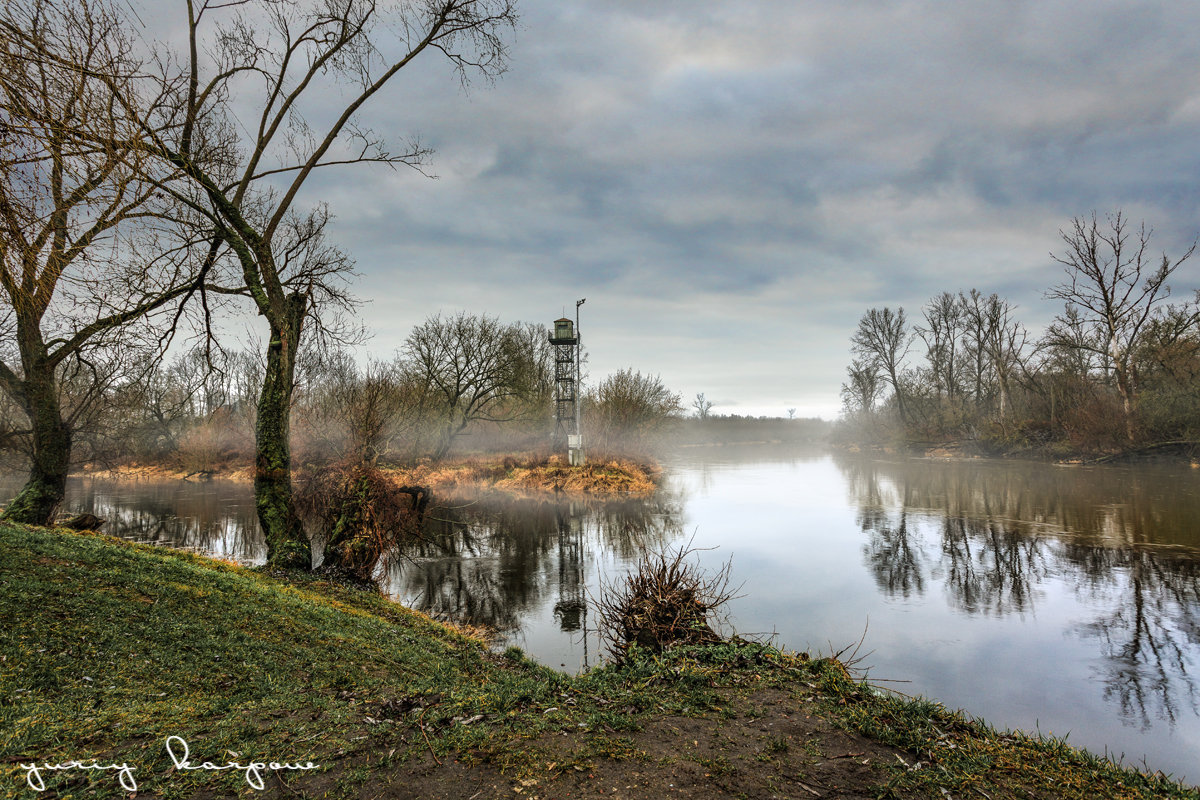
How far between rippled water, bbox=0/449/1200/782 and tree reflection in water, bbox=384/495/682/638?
0.07 m

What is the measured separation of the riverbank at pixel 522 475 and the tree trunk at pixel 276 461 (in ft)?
37.3

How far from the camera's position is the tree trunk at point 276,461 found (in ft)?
33.0

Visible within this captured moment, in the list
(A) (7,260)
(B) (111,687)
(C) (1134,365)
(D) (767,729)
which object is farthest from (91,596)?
(C) (1134,365)

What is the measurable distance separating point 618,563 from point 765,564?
3.35 metres

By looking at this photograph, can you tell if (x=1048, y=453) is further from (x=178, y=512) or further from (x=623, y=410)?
(x=178, y=512)

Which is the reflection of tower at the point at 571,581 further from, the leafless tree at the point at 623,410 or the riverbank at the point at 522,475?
the leafless tree at the point at 623,410

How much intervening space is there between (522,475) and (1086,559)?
Result: 21112mm

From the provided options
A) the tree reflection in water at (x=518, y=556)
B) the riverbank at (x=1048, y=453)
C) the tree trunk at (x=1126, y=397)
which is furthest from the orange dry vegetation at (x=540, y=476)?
the riverbank at (x=1048, y=453)

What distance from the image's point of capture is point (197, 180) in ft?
27.5

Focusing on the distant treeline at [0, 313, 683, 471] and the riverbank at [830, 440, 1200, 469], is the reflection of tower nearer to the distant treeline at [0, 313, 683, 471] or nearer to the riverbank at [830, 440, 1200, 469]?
the distant treeline at [0, 313, 683, 471]

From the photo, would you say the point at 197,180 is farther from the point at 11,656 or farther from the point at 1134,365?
the point at 1134,365

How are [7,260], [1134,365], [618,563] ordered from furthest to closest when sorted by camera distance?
[1134,365], [618,563], [7,260]

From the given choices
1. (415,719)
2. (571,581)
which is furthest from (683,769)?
(571,581)

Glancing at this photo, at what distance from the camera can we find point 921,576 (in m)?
11.5
